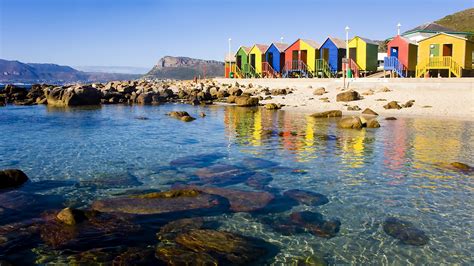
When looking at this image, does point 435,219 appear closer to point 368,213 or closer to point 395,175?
point 368,213

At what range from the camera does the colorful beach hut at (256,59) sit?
57.8 metres

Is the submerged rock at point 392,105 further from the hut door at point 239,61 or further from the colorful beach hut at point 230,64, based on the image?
the colorful beach hut at point 230,64

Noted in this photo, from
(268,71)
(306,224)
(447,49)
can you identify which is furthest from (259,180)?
(268,71)

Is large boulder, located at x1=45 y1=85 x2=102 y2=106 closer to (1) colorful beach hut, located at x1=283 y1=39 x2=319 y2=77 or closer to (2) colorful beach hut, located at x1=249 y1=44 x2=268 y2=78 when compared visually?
(2) colorful beach hut, located at x1=249 y1=44 x2=268 y2=78

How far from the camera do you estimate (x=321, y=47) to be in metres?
51.2

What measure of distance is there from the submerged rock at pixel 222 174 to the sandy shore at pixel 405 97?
720 inches

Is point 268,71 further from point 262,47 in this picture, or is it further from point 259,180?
point 259,180

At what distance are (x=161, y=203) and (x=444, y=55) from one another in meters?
40.1

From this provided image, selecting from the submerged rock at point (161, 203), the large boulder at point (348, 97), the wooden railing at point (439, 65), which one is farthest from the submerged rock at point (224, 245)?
the wooden railing at point (439, 65)

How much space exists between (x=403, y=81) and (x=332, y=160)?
25437mm

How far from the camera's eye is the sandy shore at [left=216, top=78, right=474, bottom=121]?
1094 inches

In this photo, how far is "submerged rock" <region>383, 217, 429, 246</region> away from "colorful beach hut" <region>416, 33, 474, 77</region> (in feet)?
119

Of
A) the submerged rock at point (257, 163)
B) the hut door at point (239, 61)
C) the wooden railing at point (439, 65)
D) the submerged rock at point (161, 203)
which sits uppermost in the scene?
the hut door at point (239, 61)

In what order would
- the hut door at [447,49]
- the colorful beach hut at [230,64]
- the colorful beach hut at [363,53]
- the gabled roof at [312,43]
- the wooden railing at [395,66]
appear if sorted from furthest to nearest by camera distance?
1. the colorful beach hut at [230,64]
2. the gabled roof at [312,43]
3. the colorful beach hut at [363,53]
4. the wooden railing at [395,66]
5. the hut door at [447,49]
